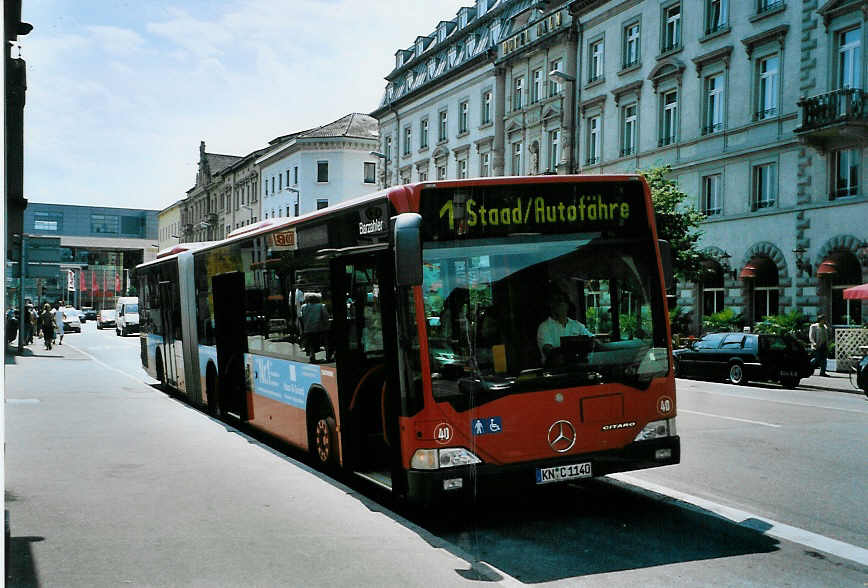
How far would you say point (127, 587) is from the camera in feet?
17.3

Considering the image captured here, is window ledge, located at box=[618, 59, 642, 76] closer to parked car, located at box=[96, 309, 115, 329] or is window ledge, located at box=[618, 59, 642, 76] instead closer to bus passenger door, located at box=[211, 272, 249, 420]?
bus passenger door, located at box=[211, 272, 249, 420]

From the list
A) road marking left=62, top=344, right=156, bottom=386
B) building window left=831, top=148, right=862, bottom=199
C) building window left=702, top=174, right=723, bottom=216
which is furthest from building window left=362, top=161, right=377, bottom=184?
building window left=831, top=148, right=862, bottom=199

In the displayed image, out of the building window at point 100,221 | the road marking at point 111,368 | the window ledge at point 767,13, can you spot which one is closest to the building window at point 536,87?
the window ledge at point 767,13

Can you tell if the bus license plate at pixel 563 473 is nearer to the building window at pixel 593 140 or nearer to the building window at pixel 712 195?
the building window at pixel 712 195

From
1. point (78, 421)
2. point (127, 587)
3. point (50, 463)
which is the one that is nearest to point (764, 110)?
point (78, 421)

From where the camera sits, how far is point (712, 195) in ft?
106

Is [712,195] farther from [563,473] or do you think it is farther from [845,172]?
[563,473]

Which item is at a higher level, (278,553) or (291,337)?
(291,337)

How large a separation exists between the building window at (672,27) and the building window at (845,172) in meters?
8.89

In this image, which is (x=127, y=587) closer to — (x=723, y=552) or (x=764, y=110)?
(x=723, y=552)

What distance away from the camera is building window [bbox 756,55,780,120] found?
96.4 ft

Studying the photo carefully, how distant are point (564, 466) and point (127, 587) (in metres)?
3.20

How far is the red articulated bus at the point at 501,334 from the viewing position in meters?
6.63

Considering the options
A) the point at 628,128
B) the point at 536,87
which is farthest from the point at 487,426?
the point at 536,87
